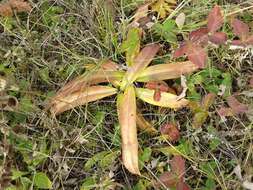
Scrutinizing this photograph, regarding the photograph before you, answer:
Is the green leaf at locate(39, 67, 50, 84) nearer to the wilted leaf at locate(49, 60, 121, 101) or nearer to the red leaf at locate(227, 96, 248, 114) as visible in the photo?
the wilted leaf at locate(49, 60, 121, 101)

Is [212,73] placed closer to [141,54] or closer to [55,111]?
[141,54]

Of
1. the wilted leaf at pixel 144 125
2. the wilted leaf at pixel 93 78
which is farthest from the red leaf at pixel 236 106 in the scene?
the wilted leaf at pixel 93 78

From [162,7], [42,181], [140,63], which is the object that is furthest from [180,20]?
[42,181]

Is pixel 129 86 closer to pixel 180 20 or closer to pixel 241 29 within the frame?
pixel 180 20

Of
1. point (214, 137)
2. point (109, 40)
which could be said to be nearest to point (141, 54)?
point (109, 40)

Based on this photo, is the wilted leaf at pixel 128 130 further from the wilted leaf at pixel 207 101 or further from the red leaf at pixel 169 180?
the wilted leaf at pixel 207 101

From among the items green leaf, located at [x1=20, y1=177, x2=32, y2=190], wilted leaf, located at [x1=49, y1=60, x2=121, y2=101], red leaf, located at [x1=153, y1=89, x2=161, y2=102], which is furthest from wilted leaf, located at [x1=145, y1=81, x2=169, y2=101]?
green leaf, located at [x1=20, y1=177, x2=32, y2=190]
